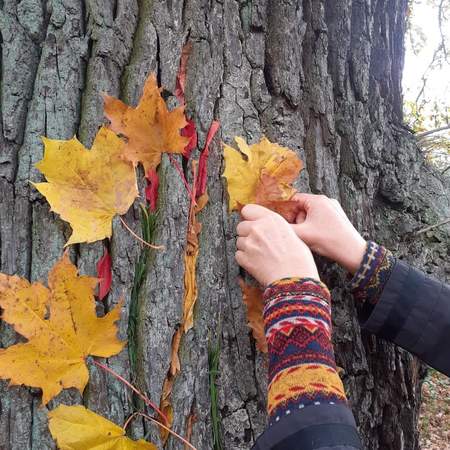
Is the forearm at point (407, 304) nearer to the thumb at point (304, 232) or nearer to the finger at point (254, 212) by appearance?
the thumb at point (304, 232)

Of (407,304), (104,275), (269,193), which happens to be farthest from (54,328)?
(407,304)

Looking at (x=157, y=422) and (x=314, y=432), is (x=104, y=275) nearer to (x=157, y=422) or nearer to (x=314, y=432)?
(x=157, y=422)

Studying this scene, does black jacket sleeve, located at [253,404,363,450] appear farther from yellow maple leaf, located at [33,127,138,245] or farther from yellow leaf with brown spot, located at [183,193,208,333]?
yellow maple leaf, located at [33,127,138,245]

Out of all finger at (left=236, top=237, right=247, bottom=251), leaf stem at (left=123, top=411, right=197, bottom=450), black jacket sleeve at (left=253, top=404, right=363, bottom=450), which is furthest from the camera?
finger at (left=236, top=237, right=247, bottom=251)

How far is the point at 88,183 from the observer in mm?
949

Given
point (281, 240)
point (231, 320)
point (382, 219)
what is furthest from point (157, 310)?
point (382, 219)

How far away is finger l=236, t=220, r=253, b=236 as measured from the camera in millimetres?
1029

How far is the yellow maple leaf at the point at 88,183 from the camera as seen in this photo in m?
0.93

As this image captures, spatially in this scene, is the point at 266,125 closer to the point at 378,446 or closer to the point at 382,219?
the point at 382,219

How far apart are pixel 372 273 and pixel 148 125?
0.59 meters

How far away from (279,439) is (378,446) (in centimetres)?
56

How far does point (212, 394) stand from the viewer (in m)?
1.00

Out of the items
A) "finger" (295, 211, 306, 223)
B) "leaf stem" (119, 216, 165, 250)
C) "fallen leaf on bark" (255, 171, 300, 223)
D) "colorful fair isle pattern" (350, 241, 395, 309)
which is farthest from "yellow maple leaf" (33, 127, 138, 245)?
"colorful fair isle pattern" (350, 241, 395, 309)

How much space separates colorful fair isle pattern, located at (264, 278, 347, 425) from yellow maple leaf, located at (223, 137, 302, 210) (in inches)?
9.0
